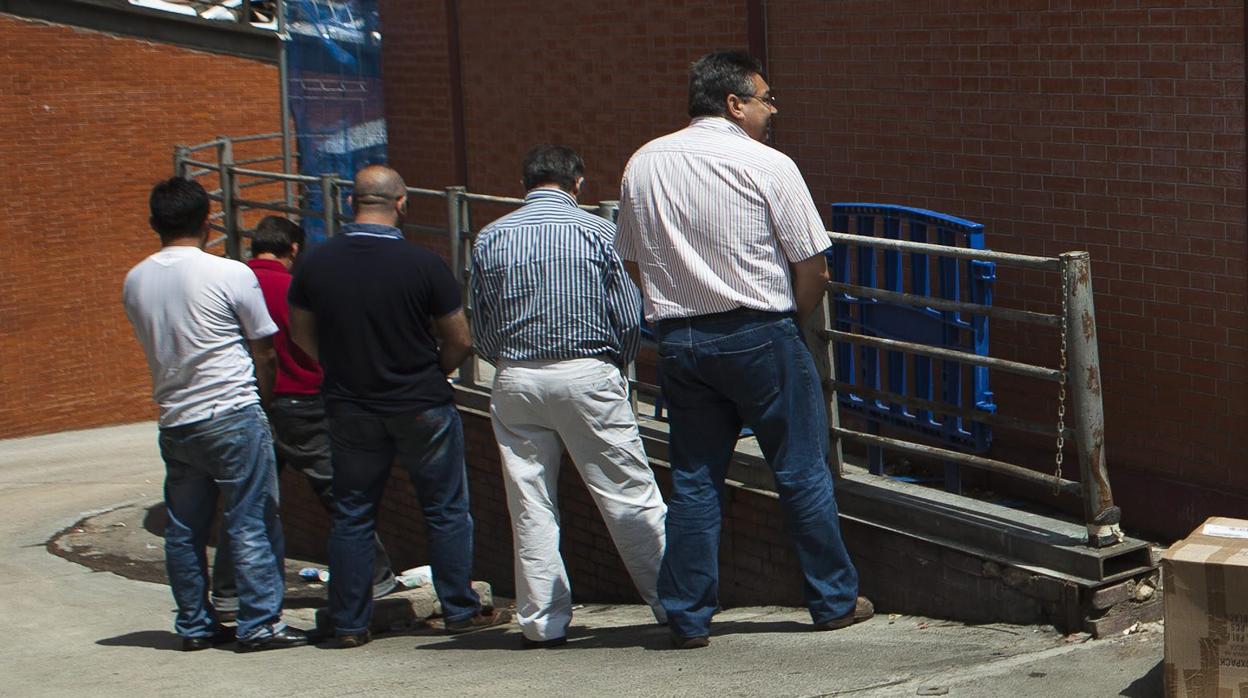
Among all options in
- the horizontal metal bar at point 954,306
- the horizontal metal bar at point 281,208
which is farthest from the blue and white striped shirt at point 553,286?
the horizontal metal bar at point 281,208

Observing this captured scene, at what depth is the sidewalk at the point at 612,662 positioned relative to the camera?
458 centimetres

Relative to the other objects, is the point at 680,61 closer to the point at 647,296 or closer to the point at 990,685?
the point at 647,296

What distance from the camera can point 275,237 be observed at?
702 centimetres

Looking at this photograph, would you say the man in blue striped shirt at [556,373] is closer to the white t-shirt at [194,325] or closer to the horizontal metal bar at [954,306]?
the horizontal metal bar at [954,306]

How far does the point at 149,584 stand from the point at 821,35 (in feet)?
17.0

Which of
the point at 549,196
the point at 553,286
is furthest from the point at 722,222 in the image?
the point at 549,196

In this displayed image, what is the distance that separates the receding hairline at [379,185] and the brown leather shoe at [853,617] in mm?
2270

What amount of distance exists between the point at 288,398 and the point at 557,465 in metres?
2.18

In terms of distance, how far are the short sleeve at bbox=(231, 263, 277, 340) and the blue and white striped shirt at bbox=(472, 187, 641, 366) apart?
96 centimetres

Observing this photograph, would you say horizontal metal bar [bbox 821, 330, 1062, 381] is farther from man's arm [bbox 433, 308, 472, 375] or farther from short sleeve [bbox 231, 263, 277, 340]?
short sleeve [bbox 231, 263, 277, 340]

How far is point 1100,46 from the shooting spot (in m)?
6.00

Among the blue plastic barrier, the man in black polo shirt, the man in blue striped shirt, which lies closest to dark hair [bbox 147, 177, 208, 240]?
the man in black polo shirt

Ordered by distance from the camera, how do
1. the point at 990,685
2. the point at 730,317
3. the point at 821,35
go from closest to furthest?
1. the point at 990,685
2. the point at 730,317
3. the point at 821,35

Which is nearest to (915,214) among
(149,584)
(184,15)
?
(149,584)
